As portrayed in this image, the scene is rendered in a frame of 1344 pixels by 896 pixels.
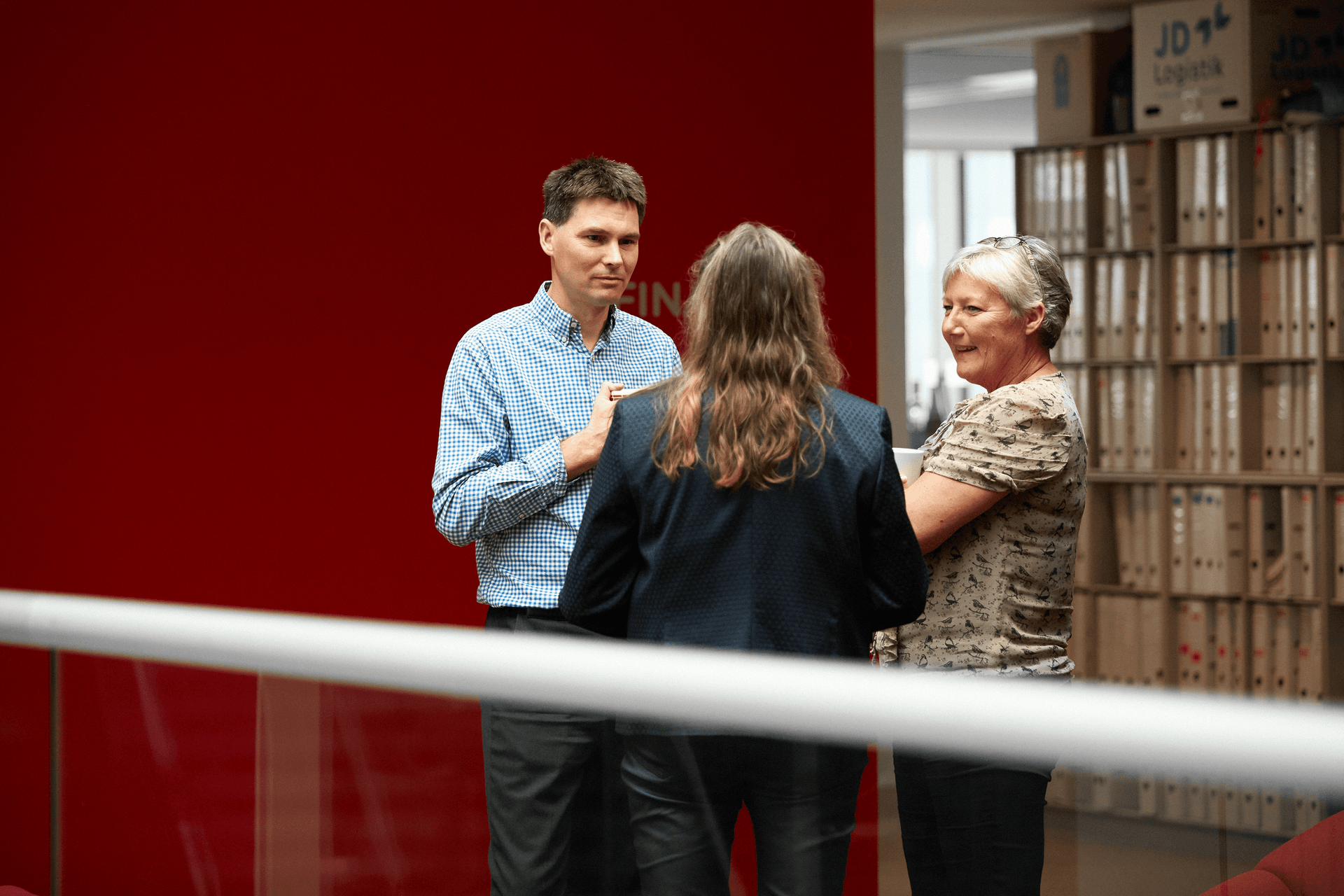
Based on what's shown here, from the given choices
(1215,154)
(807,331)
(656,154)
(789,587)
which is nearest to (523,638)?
(789,587)

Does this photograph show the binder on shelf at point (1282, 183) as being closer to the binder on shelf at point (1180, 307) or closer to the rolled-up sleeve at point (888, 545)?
the binder on shelf at point (1180, 307)

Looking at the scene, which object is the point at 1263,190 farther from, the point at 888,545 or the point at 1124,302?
the point at 888,545

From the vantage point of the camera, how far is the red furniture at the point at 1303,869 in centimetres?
75

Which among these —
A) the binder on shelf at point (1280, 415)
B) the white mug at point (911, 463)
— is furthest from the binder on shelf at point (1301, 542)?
the white mug at point (911, 463)

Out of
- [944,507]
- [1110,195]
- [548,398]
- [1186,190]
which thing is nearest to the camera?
[944,507]

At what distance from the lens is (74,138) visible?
2598 mm

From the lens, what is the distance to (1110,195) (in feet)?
17.4

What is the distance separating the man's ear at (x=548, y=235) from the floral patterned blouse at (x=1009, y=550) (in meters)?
0.62

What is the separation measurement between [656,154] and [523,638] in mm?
2667

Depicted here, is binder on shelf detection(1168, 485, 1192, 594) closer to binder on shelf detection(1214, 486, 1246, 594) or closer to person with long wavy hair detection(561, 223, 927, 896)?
binder on shelf detection(1214, 486, 1246, 594)

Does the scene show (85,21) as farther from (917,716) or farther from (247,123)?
(917,716)

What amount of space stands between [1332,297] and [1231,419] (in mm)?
546

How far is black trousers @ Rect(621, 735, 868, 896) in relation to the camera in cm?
93

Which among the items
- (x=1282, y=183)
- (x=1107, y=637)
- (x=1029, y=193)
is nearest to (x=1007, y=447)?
(x=1282, y=183)
